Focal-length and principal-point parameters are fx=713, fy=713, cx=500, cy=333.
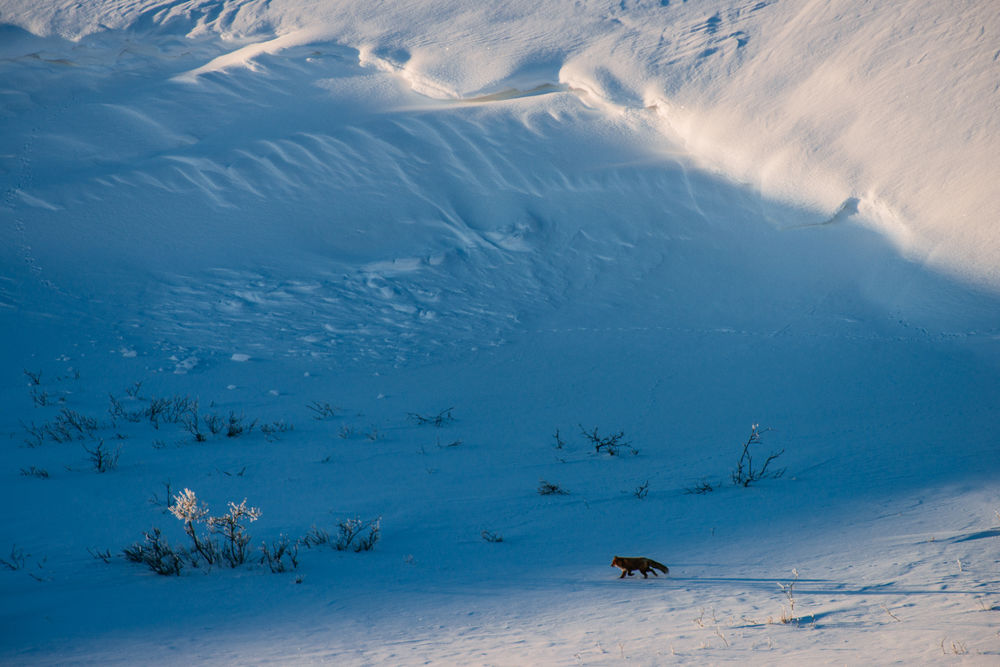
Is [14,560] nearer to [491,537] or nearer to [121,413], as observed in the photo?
[491,537]

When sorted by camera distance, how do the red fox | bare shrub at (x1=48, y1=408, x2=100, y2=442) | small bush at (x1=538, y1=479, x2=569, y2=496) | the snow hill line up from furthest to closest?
bare shrub at (x1=48, y1=408, x2=100, y2=442), small bush at (x1=538, y1=479, x2=569, y2=496), the red fox, the snow hill

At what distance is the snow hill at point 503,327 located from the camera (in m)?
2.83

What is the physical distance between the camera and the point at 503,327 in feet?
25.7

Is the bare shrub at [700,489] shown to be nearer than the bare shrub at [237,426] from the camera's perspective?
Yes

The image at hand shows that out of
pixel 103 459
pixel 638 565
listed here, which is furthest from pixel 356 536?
pixel 103 459

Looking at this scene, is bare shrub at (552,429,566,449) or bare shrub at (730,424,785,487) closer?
bare shrub at (730,424,785,487)

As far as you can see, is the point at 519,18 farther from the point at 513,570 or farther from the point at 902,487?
the point at 513,570

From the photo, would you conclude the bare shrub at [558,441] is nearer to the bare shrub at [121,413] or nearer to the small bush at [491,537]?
the small bush at [491,537]

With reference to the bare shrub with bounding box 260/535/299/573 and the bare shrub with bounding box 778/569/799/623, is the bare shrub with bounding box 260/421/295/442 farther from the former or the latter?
the bare shrub with bounding box 778/569/799/623

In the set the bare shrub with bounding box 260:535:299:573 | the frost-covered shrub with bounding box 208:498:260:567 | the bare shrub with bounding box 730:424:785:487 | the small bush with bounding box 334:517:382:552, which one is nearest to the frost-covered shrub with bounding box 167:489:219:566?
the frost-covered shrub with bounding box 208:498:260:567

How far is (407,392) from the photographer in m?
6.46

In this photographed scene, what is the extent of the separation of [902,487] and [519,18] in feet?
29.6

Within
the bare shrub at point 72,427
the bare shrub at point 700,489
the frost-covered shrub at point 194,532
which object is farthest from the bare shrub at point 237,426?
the bare shrub at point 700,489

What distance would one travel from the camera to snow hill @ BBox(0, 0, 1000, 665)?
2.83 meters
